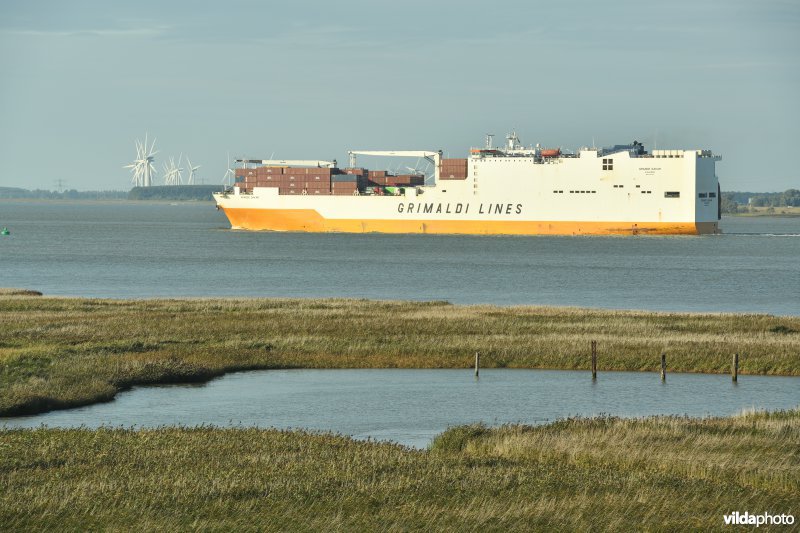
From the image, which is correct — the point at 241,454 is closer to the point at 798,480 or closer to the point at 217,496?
the point at 217,496

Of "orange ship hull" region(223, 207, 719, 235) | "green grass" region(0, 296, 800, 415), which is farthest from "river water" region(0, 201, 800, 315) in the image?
"green grass" region(0, 296, 800, 415)

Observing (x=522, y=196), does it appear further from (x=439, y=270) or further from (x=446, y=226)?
(x=439, y=270)

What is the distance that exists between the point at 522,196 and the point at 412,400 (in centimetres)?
9169

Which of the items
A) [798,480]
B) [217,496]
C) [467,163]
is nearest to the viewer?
[217,496]

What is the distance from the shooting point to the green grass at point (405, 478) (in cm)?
1512

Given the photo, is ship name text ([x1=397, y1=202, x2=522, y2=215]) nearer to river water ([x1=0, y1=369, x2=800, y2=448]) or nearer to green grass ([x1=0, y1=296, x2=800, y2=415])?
green grass ([x1=0, y1=296, x2=800, y2=415])

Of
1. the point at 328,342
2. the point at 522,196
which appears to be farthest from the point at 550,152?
the point at 328,342

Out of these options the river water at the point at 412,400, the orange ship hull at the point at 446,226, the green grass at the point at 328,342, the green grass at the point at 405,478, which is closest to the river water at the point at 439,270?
the orange ship hull at the point at 446,226

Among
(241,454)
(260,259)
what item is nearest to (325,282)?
(260,259)

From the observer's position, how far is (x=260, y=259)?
95.6m

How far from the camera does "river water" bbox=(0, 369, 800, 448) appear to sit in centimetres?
2542

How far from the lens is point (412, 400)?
28.6m

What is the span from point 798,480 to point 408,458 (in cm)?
596

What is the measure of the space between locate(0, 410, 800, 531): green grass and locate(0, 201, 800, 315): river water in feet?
120
